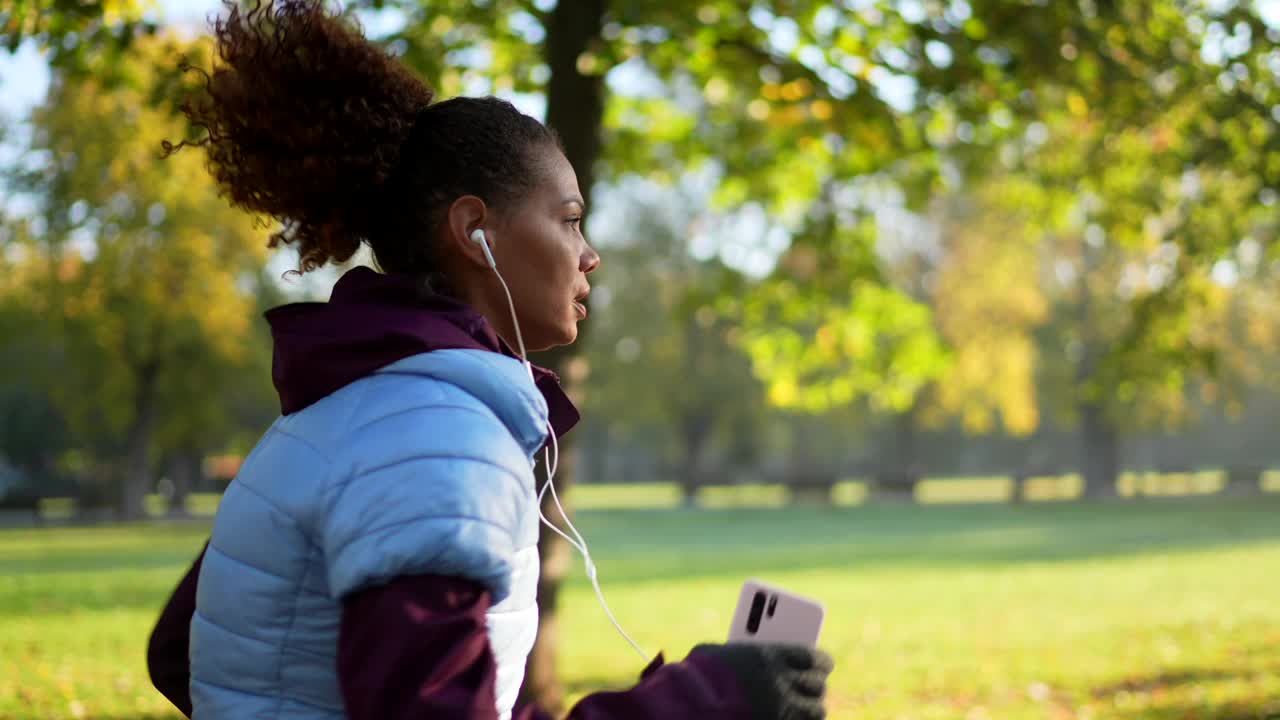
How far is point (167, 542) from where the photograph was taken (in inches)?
1018

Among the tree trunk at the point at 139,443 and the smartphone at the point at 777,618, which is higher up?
the smartphone at the point at 777,618

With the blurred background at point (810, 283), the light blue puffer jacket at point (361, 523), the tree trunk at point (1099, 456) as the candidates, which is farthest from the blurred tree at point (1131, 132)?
the tree trunk at point (1099, 456)

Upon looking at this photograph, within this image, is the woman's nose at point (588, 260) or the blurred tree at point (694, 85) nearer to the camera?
the woman's nose at point (588, 260)

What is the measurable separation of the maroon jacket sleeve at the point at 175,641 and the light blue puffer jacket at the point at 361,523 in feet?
0.87

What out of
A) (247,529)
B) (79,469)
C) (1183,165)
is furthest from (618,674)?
(79,469)

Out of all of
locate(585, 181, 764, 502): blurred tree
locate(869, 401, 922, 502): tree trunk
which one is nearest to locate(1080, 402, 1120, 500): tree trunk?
locate(869, 401, 922, 502): tree trunk

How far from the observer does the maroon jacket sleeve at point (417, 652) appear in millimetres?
1437

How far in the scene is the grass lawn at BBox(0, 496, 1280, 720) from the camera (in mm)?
9359

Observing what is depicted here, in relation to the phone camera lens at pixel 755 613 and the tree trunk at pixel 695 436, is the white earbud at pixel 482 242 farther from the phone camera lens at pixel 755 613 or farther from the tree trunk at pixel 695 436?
the tree trunk at pixel 695 436

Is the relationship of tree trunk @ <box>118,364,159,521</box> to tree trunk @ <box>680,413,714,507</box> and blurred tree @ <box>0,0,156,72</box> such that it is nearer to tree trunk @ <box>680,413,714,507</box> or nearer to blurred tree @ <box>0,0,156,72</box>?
tree trunk @ <box>680,413,714,507</box>

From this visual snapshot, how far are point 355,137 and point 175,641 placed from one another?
0.85 metres

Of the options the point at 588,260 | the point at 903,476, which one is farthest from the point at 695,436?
the point at 588,260

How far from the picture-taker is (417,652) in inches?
56.6

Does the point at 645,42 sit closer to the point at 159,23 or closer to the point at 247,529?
the point at 159,23
